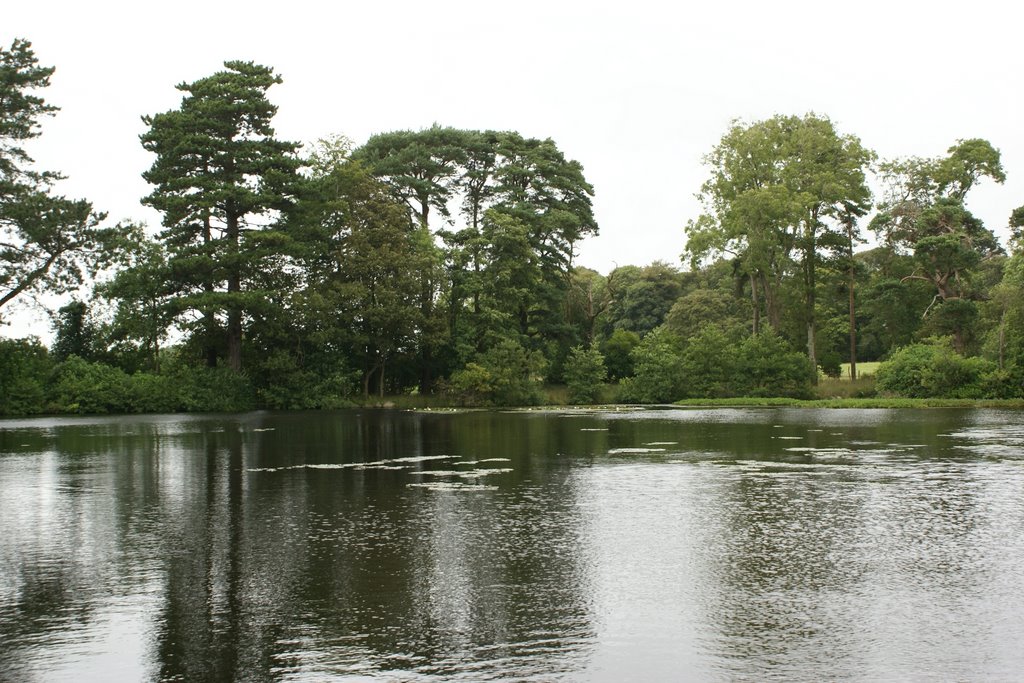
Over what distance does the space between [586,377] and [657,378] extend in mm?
4636

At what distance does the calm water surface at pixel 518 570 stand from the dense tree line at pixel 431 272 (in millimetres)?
30904

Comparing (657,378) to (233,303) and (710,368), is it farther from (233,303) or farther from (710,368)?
(233,303)

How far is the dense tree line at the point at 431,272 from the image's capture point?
4631cm

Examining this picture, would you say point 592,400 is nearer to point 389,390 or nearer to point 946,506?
point 389,390

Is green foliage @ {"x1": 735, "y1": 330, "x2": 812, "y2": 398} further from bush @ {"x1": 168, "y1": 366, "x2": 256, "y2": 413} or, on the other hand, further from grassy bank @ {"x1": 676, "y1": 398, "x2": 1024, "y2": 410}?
bush @ {"x1": 168, "y1": 366, "x2": 256, "y2": 413}

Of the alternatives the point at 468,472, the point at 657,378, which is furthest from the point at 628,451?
the point at 657,378

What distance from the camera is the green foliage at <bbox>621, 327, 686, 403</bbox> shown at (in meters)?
54.9

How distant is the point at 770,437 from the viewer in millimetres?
25359

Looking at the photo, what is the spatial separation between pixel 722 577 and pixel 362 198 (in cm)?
4999

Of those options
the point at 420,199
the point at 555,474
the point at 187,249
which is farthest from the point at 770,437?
the point at 420,199

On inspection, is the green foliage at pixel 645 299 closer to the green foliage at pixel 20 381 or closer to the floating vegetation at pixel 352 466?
the green foliage at pixel 20 381

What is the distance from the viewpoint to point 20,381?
4375 centimetres

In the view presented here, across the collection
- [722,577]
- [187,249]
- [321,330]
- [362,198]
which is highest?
[362,198]

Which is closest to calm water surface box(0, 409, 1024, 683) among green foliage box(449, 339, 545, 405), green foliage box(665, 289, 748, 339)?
green foliage box(449, 339, 545, 405)
